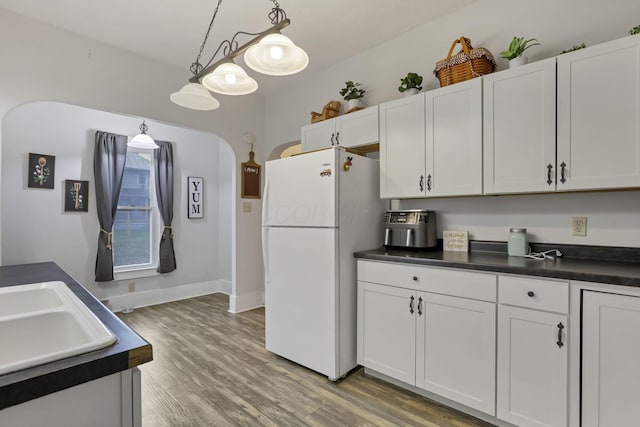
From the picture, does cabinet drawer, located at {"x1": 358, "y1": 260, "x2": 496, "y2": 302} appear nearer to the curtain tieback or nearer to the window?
the curtain tieback

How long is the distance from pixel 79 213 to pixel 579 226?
477 cm

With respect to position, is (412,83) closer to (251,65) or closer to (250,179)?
(251,65)

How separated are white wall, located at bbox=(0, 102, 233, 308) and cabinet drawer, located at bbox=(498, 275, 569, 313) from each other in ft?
12.4

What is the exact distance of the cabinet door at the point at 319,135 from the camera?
9.96 ft

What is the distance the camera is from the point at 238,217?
160 inches

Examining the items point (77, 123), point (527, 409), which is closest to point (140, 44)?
point (77, 123)

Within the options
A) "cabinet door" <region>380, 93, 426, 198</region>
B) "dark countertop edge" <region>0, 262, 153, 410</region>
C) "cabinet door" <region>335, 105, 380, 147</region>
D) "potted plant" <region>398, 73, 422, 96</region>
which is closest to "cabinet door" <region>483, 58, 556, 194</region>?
"cabinet door" <region>380, 93, 426, 198</region>

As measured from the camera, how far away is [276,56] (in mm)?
1715

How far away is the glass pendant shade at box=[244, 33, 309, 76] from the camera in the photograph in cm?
161

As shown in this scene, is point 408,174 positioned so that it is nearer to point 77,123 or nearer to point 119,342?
point 119,342

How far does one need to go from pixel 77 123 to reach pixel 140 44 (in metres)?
1.46

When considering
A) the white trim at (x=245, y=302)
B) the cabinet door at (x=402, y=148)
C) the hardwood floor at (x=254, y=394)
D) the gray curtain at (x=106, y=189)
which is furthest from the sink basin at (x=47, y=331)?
the gray curtain at (x=106, y=189)

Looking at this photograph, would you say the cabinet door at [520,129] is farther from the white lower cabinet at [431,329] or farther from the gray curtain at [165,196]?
the gray curtain at [165,196]

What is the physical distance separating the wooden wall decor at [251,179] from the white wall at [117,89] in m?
0.09
